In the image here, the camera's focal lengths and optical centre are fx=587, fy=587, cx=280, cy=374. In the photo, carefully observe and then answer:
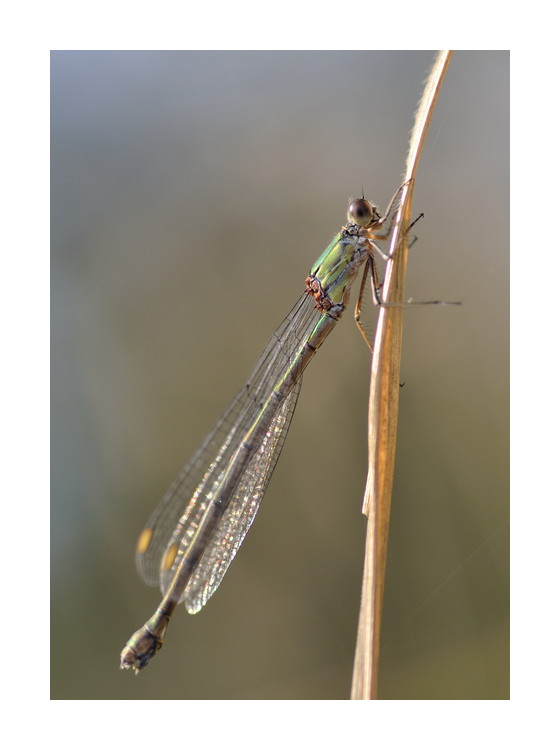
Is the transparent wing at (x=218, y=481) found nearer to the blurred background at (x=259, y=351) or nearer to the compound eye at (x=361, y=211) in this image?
the compound eye at (x=361, y=211)

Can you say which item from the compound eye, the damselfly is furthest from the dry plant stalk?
the damselfly

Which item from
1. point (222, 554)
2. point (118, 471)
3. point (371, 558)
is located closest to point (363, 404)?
point (222, 554)

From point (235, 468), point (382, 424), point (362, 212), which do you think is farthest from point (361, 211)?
point (235, 468)

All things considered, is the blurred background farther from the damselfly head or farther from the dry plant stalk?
the dry plant stalk

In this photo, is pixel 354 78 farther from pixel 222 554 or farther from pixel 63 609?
pixel 63 609

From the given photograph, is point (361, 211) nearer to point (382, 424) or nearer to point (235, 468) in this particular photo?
point (382, 424)

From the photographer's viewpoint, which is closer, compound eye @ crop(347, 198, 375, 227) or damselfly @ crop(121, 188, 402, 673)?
compound eye @ crop(347, 198, 375, 227)
